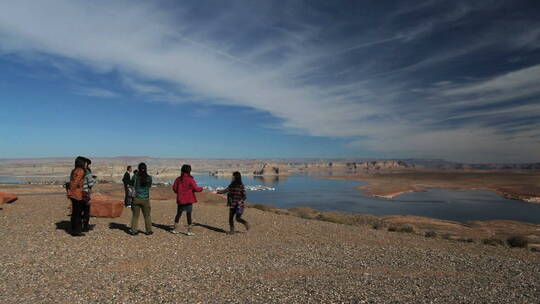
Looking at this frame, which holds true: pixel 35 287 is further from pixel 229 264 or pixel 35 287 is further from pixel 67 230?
pixel 67 230

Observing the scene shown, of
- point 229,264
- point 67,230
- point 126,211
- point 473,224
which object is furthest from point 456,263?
point 473,224

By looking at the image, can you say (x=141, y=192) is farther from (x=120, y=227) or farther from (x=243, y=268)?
(x=243, y=268)

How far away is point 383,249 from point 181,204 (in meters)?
6.45

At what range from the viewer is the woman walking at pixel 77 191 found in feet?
33.0

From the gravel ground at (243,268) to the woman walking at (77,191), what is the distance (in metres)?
0.44

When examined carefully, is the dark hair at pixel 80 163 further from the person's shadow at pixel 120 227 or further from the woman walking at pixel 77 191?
the person's shadow at pixel 120 227

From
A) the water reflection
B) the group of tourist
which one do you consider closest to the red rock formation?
the group of tourist

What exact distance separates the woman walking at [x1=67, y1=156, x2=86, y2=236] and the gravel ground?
1.46 feet

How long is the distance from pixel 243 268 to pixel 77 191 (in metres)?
5.48

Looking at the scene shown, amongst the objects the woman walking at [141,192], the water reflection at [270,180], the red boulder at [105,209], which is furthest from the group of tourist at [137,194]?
the water reflection at [270,180]

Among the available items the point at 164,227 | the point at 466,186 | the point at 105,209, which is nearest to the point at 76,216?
the point at 164,227

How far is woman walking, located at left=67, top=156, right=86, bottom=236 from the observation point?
10.0 metres

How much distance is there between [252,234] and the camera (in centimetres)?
1273

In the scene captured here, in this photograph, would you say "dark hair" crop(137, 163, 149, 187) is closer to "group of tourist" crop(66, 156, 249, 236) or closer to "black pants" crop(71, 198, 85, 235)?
"group of tourist" crop(66, 156, 249, 236)
